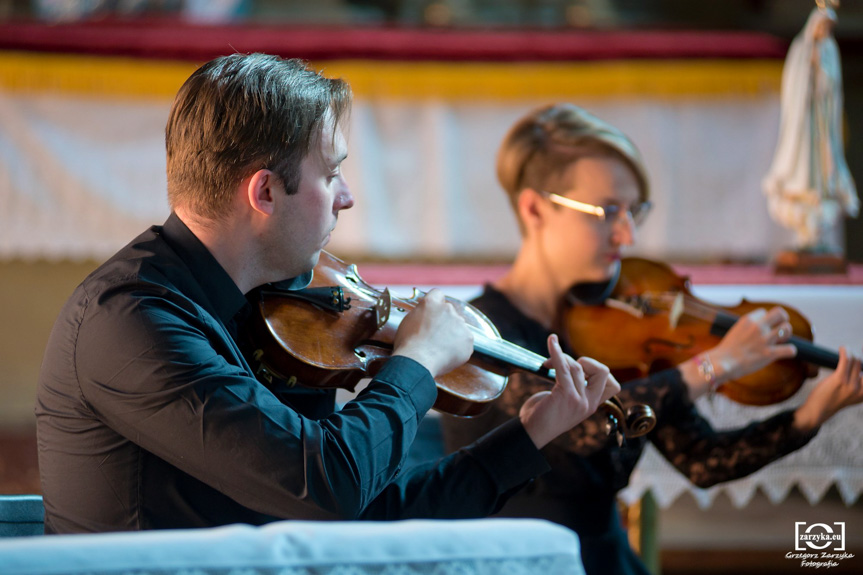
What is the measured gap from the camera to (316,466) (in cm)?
93

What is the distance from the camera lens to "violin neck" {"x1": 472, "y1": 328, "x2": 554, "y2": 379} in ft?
4.27

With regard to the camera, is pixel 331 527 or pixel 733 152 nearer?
pixel 331 527

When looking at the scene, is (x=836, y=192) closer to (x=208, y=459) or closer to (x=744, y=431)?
(x=744, y=431)

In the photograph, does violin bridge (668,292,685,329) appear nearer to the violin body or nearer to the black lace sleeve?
the black lace sleeve

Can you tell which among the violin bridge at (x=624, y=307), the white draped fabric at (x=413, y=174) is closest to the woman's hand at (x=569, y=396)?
the violin bridge at (x=624, y=307)

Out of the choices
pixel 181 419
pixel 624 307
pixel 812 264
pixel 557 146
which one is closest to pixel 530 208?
pixel 557 146

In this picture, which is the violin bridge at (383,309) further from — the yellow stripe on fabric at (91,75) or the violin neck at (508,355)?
the yellow stripe on fabric at (91,75)

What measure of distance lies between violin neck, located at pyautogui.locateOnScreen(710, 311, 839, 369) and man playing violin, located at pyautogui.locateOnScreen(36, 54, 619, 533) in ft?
1.66

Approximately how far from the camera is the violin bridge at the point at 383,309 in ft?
4.13

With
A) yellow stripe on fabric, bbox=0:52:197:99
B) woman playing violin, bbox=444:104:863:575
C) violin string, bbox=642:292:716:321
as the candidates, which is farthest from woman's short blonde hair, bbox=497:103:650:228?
yellow stripe on fabric, bbox=0:52:197:99

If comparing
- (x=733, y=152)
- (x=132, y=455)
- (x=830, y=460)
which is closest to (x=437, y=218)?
(x=733, y=152)

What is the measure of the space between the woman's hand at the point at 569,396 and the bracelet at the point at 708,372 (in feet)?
1.24

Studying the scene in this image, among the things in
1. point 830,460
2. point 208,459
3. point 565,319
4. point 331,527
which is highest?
point 331,527

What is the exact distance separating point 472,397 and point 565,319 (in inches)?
19.0
